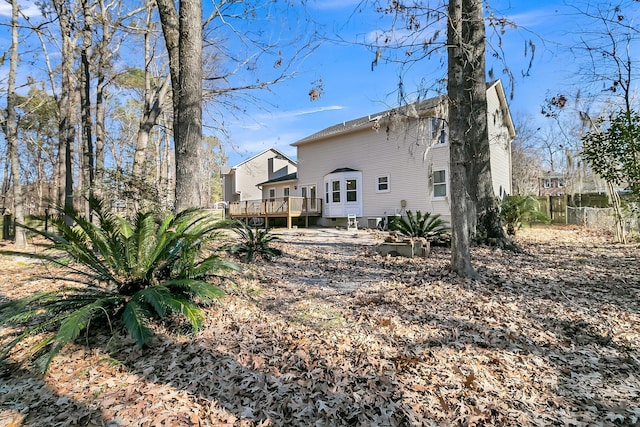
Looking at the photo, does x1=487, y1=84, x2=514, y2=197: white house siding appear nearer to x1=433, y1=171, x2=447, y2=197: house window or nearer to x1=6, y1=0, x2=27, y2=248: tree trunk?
x1=433, y1=171, x2=447, y2=197: house window

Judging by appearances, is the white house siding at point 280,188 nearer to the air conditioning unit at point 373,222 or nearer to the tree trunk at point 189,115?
the air conditioning unit at point 373,222

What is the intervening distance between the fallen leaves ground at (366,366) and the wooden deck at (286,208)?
1203cm

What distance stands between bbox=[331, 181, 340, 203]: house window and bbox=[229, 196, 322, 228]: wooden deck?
2.93ft

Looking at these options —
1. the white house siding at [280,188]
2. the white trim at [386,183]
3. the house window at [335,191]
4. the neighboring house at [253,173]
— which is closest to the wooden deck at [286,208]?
the house window at [335,191]

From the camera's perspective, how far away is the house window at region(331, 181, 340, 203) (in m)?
16.6

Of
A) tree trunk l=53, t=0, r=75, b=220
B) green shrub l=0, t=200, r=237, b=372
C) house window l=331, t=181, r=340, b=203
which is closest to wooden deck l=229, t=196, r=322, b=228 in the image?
house window l=331, t=181, r=340, b=203

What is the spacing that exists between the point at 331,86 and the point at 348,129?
342 inches

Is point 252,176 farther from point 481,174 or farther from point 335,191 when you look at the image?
point 481,174

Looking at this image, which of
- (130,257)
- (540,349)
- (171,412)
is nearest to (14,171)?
(130,257)

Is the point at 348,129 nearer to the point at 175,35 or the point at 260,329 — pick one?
the point at 175,35

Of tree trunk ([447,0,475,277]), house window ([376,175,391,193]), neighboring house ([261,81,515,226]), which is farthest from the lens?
house window ([376,175,391,193])

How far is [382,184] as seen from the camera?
50.3 feet

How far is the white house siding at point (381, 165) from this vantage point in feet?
45.3

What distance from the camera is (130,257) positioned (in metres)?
3.10
